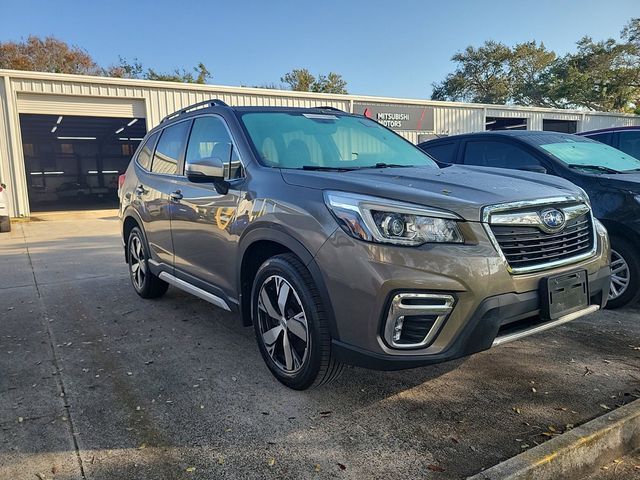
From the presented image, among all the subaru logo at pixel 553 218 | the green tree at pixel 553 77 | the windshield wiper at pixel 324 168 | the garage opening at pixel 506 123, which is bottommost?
the subaru logo at pixel 553 218

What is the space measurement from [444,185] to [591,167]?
292 centimetres

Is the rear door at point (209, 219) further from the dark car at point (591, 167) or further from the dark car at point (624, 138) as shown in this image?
the dark car at point (624, 138)

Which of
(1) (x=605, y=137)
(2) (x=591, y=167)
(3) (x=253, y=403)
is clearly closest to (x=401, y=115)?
(1) (x=605, y=137)

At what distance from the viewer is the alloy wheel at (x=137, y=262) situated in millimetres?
5250

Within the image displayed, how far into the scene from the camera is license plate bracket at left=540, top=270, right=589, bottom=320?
8.52 ft

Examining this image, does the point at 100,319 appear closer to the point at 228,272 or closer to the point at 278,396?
the point at 228,272

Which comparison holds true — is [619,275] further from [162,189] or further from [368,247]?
[162,189]

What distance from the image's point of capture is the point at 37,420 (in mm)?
2805

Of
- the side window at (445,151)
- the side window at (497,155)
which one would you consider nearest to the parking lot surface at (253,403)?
the side window at (497,155)

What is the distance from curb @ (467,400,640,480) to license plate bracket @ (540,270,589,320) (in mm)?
563

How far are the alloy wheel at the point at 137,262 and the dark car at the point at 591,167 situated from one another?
3.79 m

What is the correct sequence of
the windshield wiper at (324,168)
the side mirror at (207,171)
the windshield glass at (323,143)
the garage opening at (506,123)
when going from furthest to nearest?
the garage opening at (506,123) < the windshield glass at (323,143) < the side mirror at (207,171) < the windshield wiper at (324,168)

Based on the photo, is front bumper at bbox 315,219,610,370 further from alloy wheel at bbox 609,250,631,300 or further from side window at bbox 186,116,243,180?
alloy wheel at bbox 609,250,631,300

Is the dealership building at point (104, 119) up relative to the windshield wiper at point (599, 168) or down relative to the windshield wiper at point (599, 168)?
up
